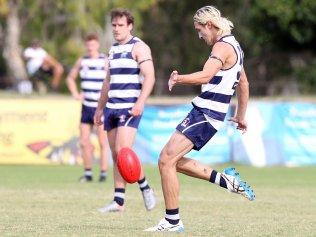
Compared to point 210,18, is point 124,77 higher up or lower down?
lower down

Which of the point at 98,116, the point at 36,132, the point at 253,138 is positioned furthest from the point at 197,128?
the point at 253,138

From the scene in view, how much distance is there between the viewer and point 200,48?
5319 cm

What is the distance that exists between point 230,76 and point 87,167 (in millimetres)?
7365

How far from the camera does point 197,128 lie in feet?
34.5

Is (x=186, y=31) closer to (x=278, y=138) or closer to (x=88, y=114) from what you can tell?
(x=278, y=138)

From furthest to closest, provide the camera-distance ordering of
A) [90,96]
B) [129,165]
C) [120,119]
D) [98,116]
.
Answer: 1. [90,96]
2. [98,116]
3. [120,119]
4. [129,165]

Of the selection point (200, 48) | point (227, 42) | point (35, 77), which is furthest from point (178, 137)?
point (200, 48)

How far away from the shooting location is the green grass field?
1070 cm

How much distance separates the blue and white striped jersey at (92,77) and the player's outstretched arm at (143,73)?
479 cm

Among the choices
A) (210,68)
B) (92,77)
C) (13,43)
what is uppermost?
(210,68)

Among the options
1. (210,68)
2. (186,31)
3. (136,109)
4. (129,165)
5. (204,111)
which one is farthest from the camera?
(186,31)

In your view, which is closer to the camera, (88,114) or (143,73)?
(143,73)

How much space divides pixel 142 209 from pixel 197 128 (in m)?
2.80

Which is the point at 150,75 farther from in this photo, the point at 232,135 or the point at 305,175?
the point at 232,135
